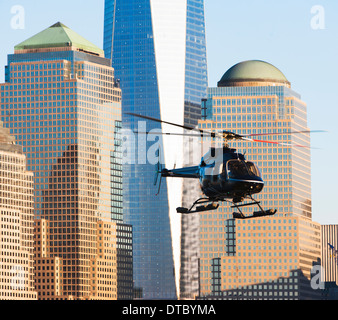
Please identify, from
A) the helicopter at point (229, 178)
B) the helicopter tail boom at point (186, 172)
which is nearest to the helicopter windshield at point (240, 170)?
the helicopter at point (229, 178)

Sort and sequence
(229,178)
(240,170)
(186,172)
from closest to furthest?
(229,178) < (240,170) < (186,172)

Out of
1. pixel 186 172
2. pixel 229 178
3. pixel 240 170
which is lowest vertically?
pixel 229 178

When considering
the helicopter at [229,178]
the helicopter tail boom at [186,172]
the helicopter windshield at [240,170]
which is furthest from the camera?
the helicopter tail boom at [186,172]

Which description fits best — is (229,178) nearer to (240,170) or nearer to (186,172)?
(240,170)

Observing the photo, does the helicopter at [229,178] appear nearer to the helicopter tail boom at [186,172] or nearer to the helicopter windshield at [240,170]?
the helicopter windshield at [240,170]

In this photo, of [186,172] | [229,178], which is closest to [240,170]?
[229,178]

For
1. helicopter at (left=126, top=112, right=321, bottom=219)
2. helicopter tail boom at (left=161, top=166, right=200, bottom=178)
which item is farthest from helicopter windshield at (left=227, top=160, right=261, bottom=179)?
helicopter tail boom at (left=161, top=166, right=200, bottom=178)

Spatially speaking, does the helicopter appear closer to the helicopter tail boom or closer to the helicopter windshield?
the helicopter windshield
